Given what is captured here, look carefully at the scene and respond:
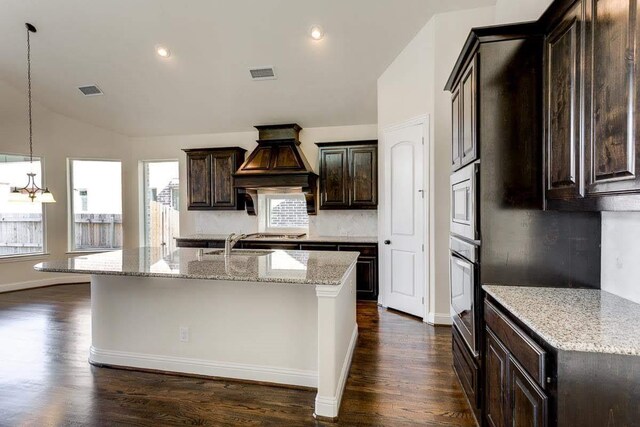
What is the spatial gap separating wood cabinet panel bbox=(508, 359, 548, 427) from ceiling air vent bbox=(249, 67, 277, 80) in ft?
13.9

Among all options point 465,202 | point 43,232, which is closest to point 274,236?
point 465,202

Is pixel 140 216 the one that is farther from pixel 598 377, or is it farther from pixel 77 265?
pixel 598 377

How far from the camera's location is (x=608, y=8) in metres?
1.29

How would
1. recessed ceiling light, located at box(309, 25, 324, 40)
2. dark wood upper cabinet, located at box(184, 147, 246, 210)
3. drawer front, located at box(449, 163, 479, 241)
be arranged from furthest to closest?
dark wood upper cabinet, located at box(184, 147, 246, 210)
recessed ceiling light, located at box(309, 25, 324, 40)
drawer front, located at box(449, 163, 479, 241)

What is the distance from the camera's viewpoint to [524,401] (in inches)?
53.5

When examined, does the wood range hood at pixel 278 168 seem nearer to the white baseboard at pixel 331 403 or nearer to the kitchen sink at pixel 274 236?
the kitchen sink at pixel 274 236

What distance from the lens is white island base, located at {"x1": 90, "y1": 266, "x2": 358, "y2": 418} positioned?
2.51 metres

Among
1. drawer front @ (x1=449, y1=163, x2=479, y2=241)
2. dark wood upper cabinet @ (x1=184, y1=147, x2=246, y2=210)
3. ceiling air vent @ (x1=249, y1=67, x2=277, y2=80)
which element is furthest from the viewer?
dark wood upper cabinet @ (x1=184, y1=147, x2=246, y2=210)

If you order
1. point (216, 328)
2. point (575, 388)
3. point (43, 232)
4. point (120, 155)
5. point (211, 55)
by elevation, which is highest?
point (211, 55)

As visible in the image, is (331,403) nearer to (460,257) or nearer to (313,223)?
(460,257)

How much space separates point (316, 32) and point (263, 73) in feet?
3.41

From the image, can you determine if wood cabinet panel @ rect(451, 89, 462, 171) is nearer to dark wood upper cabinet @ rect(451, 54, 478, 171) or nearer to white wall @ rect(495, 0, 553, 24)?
dark wood upper cabinet @ rect(451, 54, 478, 171)

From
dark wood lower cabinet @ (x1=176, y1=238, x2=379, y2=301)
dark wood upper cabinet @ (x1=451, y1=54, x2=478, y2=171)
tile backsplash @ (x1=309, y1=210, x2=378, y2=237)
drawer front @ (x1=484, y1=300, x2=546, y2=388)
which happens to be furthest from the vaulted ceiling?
drawer front @ (x1=484, y1=300, x2=546, y2=388)

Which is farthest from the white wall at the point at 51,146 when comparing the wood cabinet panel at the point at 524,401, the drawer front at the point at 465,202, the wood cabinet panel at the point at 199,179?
the wood cabinet panel at the point at 524,401
